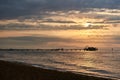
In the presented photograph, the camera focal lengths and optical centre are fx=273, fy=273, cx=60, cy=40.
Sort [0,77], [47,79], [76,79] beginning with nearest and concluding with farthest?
[0,77], [47,79], [76,79]

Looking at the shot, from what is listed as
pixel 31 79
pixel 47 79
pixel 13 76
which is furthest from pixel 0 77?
pixel 47 79

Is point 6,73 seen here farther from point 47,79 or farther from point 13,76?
point 47,79

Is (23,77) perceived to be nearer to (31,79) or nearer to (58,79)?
(31,79)

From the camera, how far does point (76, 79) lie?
19.8 metres

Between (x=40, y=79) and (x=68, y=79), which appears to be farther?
(x=68, y=79)

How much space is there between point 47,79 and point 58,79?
0.81 m

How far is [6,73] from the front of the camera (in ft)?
60.6

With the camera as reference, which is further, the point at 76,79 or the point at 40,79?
the point at 76,79

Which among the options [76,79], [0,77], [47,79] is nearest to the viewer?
[0,77]

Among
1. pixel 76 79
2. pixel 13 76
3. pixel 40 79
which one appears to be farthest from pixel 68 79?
pixel 13 76

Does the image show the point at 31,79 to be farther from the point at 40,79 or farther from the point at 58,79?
the point at 58,79

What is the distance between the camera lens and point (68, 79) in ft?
64.1

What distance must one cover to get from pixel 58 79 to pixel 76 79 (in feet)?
5.37

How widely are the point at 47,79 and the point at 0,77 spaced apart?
3.18m
